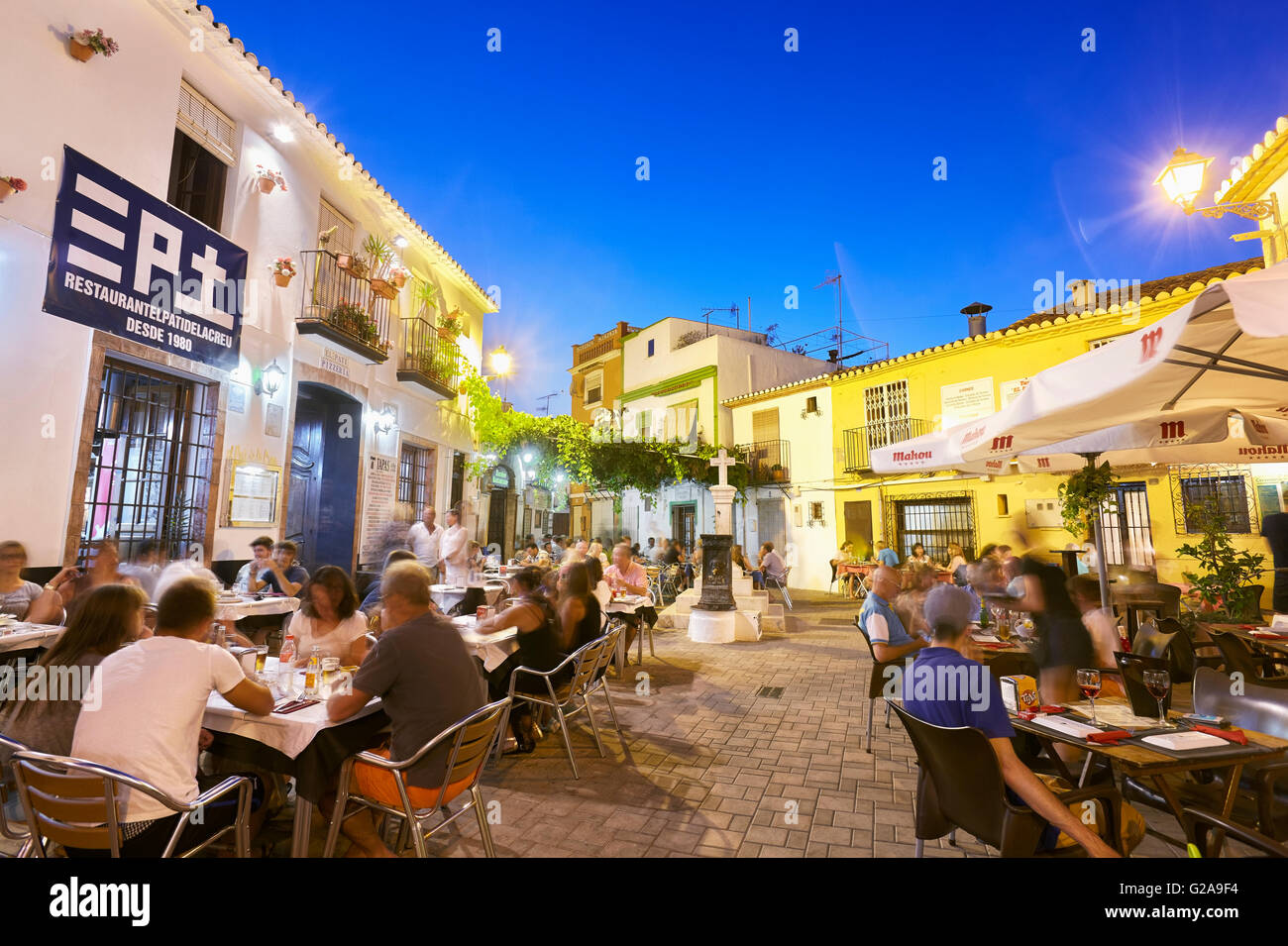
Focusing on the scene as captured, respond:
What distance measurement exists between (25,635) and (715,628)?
24.1 feet

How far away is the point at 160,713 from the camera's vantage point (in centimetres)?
207

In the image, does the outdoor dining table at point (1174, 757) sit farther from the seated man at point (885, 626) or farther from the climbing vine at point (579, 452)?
the climbing vine at point (579, 452)

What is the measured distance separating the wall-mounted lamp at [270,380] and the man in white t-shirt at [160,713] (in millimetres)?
5926

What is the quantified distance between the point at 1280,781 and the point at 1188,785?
17.9 inches

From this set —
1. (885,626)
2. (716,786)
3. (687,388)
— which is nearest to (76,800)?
(716,786)

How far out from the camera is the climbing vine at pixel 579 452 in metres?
13.1

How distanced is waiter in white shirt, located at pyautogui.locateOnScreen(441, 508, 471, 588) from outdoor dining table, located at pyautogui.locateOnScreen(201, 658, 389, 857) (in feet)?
17.9

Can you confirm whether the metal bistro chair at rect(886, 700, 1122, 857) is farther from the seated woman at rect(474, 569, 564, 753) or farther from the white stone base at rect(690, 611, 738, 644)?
the white stone base at rect(690, 611, 738, 644)

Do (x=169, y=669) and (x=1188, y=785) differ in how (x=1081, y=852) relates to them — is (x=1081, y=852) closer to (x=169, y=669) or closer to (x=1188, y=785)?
(x=1188, y=785)

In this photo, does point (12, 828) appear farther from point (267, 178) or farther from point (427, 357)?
point (427, 357)

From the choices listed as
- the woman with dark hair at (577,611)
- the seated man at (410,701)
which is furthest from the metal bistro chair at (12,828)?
the woman with dark hair at (577,611)

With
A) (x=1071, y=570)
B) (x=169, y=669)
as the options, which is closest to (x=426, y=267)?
(x=169, y=669)

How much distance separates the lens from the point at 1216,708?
9.55ft
